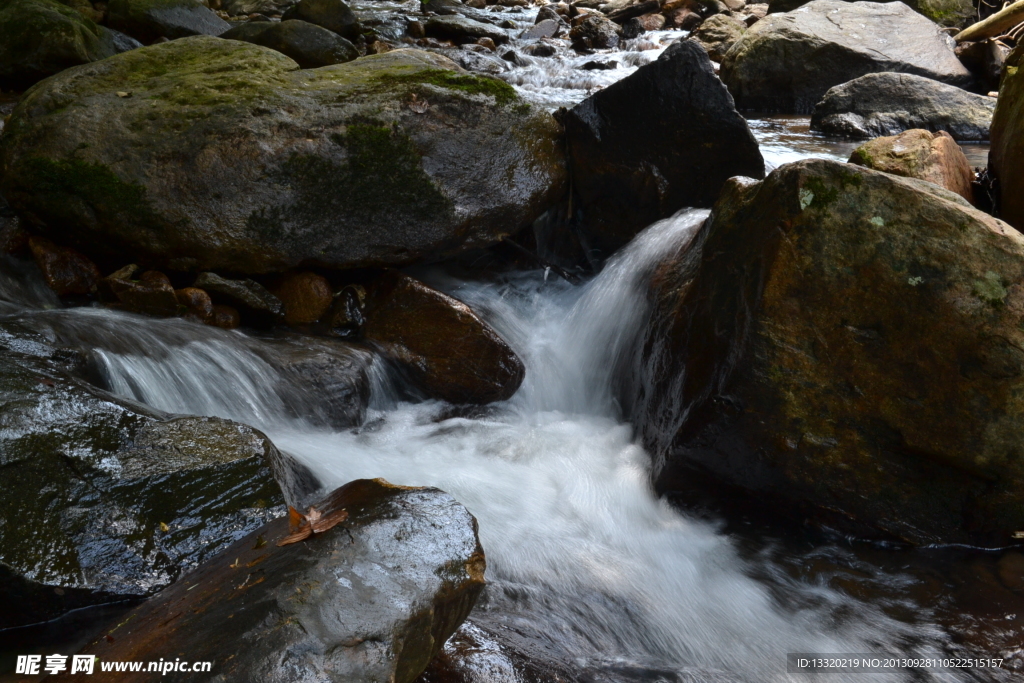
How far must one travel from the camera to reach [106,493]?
2.49 m

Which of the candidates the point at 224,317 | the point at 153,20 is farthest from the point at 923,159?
the point at 153,20

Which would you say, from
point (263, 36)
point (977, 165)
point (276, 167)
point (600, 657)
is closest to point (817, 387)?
point (600, 657)

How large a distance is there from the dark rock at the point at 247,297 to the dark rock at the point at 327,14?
837 cm

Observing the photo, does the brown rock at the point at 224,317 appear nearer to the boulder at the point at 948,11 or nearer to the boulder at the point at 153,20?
the boulder at the point at 153,20

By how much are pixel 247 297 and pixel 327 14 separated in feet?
28.6

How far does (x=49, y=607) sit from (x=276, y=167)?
308 centimetres

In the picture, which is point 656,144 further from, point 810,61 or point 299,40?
point 810,61

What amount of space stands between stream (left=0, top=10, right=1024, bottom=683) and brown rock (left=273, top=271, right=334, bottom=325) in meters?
0.44

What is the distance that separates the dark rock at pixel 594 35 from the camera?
51.3 ft

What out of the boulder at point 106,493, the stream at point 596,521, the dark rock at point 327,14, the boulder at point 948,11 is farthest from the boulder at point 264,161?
the boulder at point 948,11

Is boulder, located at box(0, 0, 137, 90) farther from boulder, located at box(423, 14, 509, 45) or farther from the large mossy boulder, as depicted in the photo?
boulder, located at box(423, 14, 509, 45)

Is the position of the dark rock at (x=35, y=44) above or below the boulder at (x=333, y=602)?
above

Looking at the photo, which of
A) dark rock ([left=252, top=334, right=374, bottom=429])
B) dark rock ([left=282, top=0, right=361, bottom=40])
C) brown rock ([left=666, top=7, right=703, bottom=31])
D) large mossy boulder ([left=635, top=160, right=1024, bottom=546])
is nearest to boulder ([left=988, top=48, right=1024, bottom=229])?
large mossy boulder ([left=635, top=160, right=1024, bottom=546])

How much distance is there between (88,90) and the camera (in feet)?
15.7
